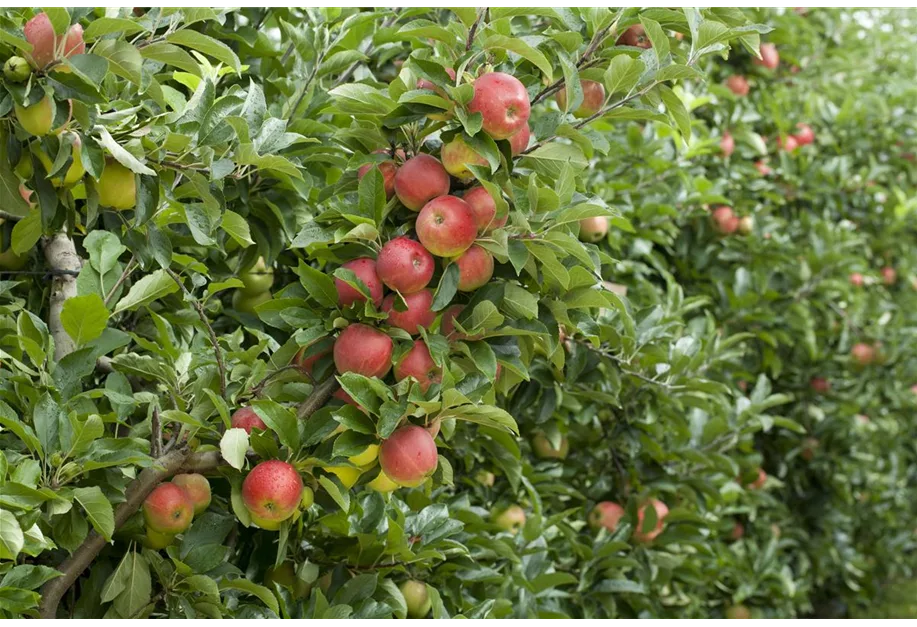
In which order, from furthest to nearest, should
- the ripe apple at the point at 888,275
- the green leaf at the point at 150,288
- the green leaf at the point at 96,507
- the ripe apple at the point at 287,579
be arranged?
the ripe apple at the point at 888,275, the ripe apple at the point at 287,579, the green leaf at the point at 150,288, the green leaf at the point at 96,507

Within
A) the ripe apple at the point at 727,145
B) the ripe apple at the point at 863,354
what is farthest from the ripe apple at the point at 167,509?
the ripe apple at the point at 863,354

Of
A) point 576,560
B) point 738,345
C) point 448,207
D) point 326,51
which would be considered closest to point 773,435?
point 738,345

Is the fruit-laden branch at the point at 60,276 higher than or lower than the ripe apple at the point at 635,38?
lower

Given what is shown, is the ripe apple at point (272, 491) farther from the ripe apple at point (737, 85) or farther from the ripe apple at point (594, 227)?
the ripe apple at point (737, 85)

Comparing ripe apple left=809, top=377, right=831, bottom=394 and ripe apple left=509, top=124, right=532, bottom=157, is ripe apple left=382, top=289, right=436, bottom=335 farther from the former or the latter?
ripe apple left=809, top=377, right=831, bottom=394

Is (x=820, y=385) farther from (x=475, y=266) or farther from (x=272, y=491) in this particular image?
(x=272, y=491)

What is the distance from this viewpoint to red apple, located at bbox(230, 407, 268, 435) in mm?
1239

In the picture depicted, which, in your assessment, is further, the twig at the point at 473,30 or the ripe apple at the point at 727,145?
the ripe apple at the point at 727,145

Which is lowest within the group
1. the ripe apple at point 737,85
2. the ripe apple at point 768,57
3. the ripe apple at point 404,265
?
the ripe apple at point 737,85

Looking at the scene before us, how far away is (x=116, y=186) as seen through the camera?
50.8 inches

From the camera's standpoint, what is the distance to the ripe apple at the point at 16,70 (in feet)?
3.65

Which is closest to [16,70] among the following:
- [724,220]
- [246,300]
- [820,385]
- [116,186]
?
[116,186]

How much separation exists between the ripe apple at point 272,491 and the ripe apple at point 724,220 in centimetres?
216

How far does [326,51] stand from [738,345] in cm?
184
